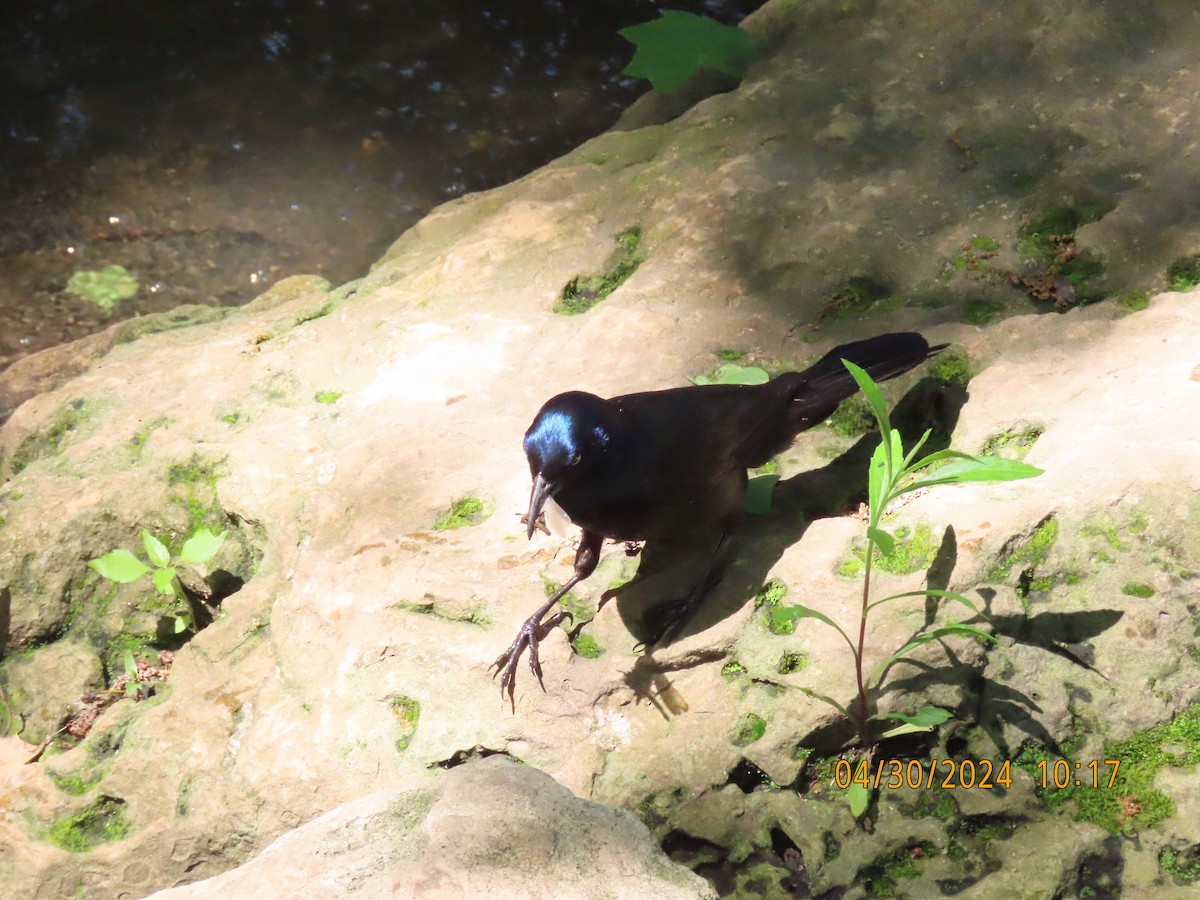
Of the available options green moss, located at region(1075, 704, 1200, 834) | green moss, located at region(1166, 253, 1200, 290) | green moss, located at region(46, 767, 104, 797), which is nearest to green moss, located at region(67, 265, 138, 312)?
green moss, located at region(46, 767, 104, 797)

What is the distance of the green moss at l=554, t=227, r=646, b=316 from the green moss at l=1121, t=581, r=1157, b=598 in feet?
7.79

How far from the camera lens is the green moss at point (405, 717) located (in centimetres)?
309

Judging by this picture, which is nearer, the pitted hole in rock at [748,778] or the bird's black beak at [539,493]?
the pitted hole in rock at [748,778]

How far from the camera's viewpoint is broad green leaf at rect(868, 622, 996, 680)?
2.61m

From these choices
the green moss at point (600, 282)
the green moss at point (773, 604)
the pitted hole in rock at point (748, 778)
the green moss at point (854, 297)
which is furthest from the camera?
the green moss at point (600, 282)

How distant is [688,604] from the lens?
10.6ft

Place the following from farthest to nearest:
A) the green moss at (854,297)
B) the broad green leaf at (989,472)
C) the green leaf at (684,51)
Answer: the green leaf at (684,51) → the green moss at (854,297) → the broad green leaf at (989,472)

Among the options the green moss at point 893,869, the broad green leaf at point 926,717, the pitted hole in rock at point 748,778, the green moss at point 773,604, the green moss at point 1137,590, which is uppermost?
the green moss at point 773,604

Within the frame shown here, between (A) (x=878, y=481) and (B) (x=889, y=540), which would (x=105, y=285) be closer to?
(A) (x=878, y=481)

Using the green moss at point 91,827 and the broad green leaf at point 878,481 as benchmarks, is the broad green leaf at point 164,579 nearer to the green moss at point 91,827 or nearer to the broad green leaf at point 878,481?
the green moss at point 91,827

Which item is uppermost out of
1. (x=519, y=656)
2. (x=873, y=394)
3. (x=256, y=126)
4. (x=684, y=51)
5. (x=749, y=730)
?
(x=256, y=126)

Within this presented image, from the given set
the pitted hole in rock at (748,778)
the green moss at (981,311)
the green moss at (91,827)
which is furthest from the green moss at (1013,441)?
the green moss at (91,827)

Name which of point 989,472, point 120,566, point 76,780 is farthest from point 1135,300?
point 76,780
